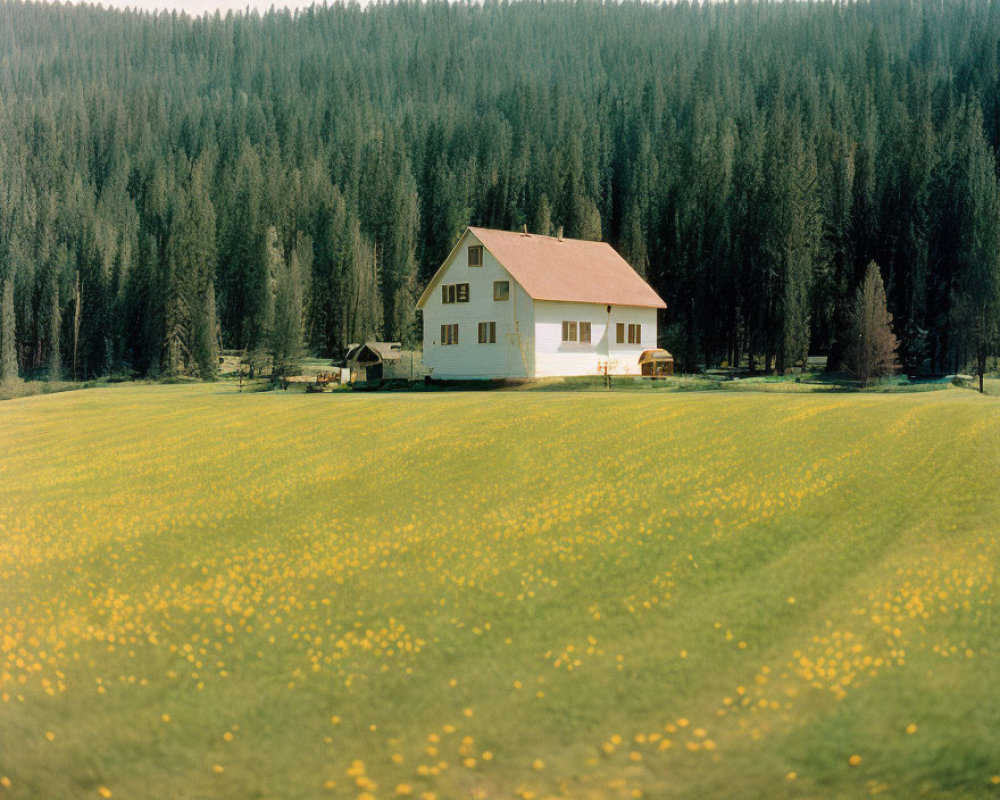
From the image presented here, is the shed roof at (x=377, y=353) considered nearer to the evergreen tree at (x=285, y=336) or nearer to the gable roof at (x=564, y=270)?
the evergreen tree at (x=285, y=336)

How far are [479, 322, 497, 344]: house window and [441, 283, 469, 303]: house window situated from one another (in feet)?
7.58

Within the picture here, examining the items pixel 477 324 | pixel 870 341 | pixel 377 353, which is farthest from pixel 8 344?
pixel 870 341

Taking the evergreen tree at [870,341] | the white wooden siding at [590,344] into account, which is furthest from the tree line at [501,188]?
the white wooden siding at [590,344]

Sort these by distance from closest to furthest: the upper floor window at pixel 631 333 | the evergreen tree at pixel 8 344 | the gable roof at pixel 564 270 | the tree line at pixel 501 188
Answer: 1. the gable roof at pixel 564 270
2. the upper floor window at pixel 631 333
3. the tree line at pixel 501 188
4. the evergreen tree at pixel 8 344

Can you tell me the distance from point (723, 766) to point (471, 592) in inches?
181

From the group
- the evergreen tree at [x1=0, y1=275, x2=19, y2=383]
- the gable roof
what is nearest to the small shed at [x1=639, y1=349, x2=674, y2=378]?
the gable roof

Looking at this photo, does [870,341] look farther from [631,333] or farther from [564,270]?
[564,270]

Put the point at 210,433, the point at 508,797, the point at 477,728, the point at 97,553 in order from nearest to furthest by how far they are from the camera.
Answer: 1. the point at 508,797
2. the point at 477,728
3. the point at 97,553
4. the point at 210,433

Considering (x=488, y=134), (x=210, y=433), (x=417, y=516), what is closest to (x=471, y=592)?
(x=417, y=516)

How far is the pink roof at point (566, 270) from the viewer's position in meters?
52.3

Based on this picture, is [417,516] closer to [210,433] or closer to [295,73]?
[210,433]

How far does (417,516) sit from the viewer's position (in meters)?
15.6

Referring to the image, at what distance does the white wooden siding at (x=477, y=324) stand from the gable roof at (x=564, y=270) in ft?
2.28

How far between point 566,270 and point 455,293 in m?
7.41
